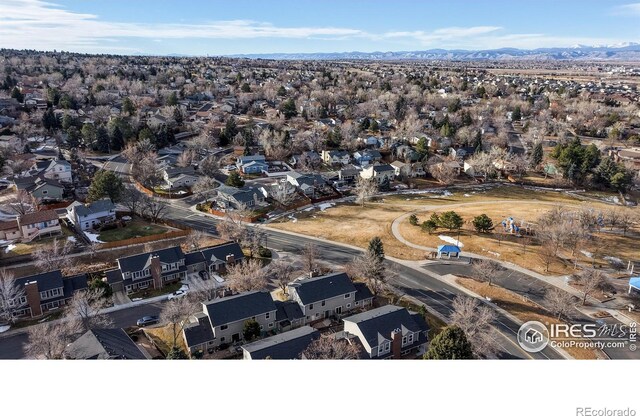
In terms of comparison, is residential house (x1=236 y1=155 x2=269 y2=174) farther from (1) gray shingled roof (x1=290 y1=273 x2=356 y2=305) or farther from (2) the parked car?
(2) the parked car

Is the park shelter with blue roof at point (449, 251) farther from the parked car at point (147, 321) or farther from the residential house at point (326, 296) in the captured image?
the parked car at point (147, 321)

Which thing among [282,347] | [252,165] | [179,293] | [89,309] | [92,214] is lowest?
[179,293]

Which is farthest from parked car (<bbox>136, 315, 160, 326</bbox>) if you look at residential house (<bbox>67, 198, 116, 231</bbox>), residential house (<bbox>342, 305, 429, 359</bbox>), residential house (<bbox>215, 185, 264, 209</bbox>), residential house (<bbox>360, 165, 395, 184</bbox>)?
residential house (<bbox>360, 165, 395, 184</bbox>)

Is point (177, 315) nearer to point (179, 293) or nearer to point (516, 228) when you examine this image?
point (179, 293)

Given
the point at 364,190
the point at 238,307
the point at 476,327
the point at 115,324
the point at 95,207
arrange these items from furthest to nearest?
the point at 364,190, the point at 95,207, the point at 115,324, the point at 238,307, the point at 476,327

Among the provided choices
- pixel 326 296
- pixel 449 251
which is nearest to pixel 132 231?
pixel 326 296

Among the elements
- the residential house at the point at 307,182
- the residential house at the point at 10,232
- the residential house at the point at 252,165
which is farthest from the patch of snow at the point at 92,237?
the residential house at the point at 252,165

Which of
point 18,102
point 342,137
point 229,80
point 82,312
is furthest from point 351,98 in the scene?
point 82,312
